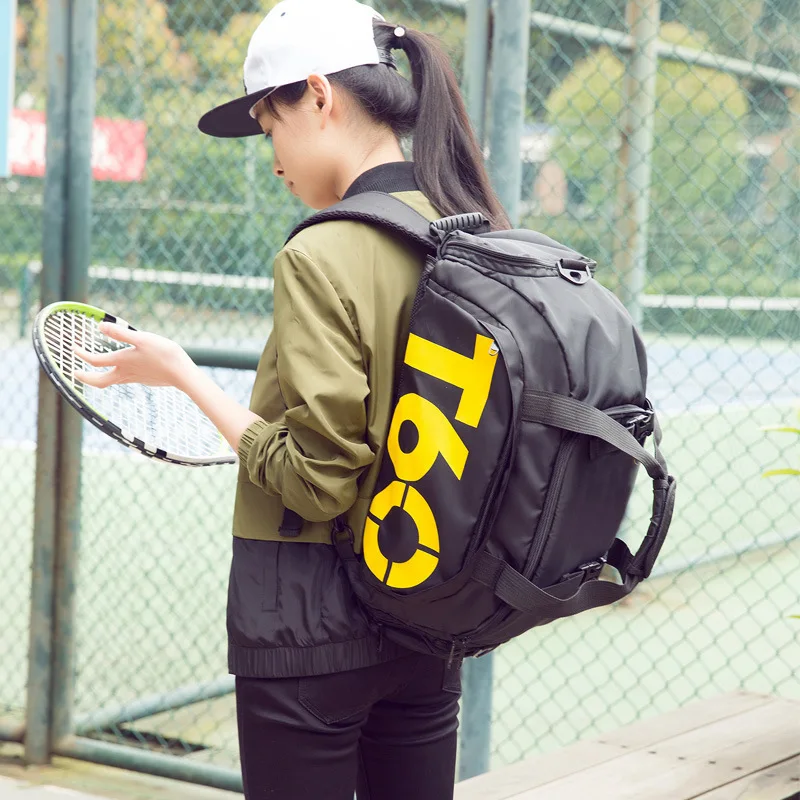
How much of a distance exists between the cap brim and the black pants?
0.80 meters

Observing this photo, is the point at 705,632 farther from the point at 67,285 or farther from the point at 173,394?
the point at 173,394

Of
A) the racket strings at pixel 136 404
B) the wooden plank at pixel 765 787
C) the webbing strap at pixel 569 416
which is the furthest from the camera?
the wooden plank at pixel 765 787

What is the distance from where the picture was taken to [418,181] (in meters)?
1.63

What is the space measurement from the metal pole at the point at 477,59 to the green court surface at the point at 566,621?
52.3 inches

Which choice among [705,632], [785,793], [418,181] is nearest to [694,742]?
[785,793]

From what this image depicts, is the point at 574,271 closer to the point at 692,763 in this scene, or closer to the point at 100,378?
the point at 100,378

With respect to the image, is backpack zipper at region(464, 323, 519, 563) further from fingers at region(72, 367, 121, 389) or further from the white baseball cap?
fingers at region(72, 367, 121, 389)

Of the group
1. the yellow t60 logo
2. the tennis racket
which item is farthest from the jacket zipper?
the tennis racket

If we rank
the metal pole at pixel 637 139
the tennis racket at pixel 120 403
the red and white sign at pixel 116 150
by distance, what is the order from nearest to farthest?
the tennis racket at pixel 120 403
the metal pole at pixel 637 139
the red and white sign at pixel 116 150

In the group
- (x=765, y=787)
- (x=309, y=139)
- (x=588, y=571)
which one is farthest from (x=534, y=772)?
(x=309, y=139)

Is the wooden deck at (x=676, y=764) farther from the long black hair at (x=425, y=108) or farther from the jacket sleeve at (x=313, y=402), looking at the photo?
the long black hair at (x=425, y=108)

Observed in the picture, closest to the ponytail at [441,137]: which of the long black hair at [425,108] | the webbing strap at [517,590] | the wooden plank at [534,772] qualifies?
the long black hair at [425,108]

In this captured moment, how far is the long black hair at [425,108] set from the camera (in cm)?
159

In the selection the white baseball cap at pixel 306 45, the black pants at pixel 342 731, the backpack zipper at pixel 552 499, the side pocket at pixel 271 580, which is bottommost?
the black pants at pixel 342 731
